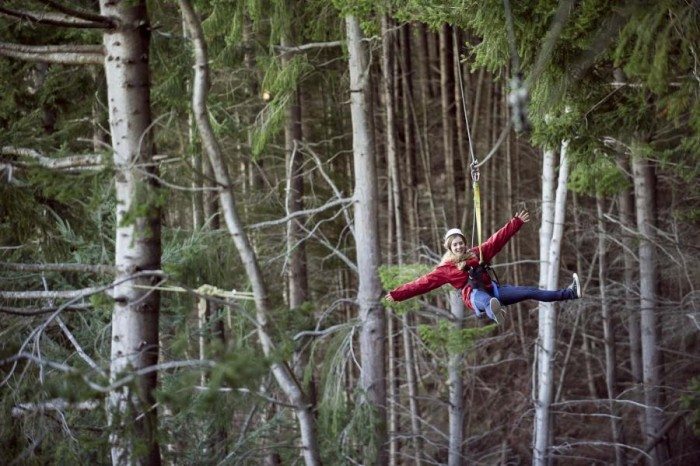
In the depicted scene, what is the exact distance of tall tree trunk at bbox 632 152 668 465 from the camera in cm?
1262

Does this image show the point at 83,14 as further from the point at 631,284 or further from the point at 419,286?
the point at 631,284

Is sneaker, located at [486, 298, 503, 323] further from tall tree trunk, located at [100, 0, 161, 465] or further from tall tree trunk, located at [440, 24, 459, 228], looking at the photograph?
tall tree trunk, located at [440, 24, 459, 228]

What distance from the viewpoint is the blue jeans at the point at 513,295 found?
7324 millimetres

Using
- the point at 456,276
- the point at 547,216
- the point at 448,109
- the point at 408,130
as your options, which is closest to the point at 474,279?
the point at 456,276

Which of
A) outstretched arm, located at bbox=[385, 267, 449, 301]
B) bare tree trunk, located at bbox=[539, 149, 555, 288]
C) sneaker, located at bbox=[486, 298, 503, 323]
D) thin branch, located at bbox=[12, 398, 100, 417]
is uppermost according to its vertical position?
bare tree trunk, located at bbox=[539, 149, 555, 288]

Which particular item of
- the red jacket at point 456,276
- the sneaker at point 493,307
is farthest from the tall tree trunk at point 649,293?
the sneaker at point 493,307

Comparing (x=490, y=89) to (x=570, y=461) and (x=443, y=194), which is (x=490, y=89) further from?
(x=570, y=461)

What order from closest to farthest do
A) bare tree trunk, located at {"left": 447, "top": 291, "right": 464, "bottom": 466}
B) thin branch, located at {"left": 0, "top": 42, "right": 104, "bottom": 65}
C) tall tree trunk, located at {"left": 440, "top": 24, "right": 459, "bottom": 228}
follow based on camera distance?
thin branch, located at {"left": 0, "top": 42, "right": 104, "bottom": 65}
bare tree trunk, located at {"left": 447, "top": 291, "right": 464, "bottom": 466}
tall tree trunk, located at {"left": 440, "top": 24, "right": 459, "bottom": 228}

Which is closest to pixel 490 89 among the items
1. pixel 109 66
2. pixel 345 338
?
pixel 345 338

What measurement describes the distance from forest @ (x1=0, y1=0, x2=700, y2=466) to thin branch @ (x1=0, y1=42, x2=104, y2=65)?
18 millimetres

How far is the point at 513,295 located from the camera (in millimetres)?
7688

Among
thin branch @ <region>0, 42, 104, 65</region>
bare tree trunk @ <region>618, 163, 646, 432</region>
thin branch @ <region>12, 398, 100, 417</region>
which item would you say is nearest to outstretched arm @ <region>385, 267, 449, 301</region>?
thin branch @ <region>12, 398, 100, 417</region>

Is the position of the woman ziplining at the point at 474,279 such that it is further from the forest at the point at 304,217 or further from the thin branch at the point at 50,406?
the thin branch at the point at 50,406

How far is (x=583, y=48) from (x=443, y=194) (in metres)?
14.2
